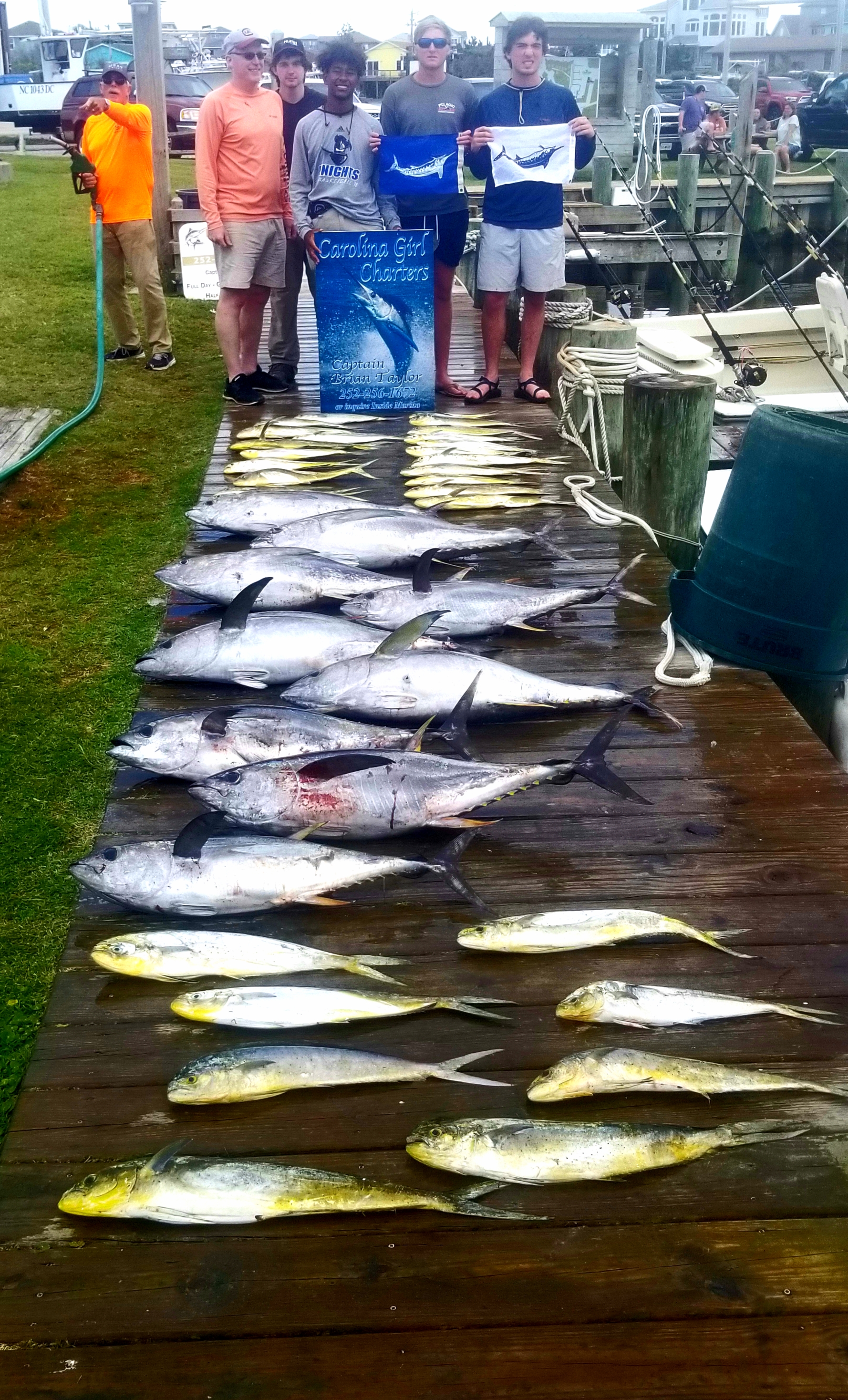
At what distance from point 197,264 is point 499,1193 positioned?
1287cm

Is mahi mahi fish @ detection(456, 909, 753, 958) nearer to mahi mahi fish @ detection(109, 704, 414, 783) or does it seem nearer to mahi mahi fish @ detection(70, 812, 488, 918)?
mahi mahi fish @ detection(70, 812, 488, 918)

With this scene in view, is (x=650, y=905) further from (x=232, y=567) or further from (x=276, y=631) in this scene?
(x=232, y=567)

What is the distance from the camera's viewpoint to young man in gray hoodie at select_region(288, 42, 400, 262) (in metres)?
6.67

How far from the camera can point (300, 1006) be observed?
247 centimetres

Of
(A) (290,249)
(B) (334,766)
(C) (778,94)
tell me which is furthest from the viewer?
(C) (778,94)

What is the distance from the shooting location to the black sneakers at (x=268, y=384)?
319 inches

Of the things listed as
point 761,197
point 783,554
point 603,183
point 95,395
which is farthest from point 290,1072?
point 761,197

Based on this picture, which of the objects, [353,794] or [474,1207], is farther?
[353,794]

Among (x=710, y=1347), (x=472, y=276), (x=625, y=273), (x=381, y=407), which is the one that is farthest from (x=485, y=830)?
(x=625, y=273)

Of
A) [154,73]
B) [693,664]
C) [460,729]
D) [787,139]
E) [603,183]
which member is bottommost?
[693,664]

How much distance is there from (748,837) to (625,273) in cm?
1585

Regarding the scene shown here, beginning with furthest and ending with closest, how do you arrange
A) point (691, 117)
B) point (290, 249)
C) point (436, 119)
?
point (691, 117) → point (290, 249) → point (436, 119)

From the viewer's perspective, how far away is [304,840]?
2.99 meters

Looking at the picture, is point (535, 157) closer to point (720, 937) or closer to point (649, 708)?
point (649, 708)
